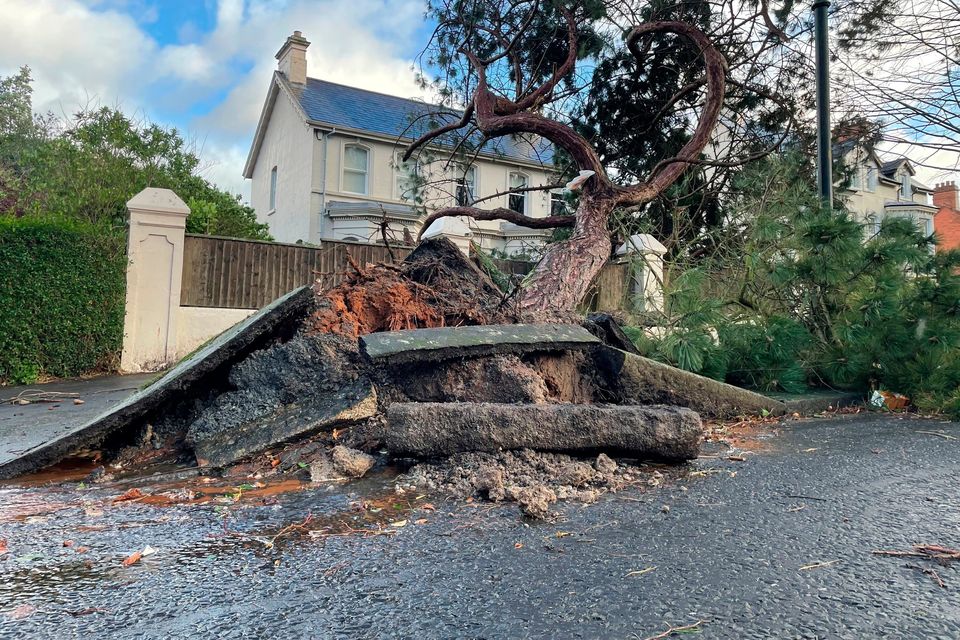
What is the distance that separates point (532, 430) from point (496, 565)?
1233mm

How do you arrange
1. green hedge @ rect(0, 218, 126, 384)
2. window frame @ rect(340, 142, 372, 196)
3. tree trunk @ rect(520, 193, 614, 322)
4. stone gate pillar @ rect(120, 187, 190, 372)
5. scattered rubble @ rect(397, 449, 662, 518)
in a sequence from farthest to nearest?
window frame @ rect(340, 142, 372, 196) → stone gate pillar @ rect(120, 187, 190, 372) → green hedge @ rect(0, 218, 126, 384) → tree trunk @ rect(520, 193, 614, 322) → scattered rubble @ rect(397, 449, 662, 518)

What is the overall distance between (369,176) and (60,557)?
2091 centimetres

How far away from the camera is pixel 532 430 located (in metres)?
3.18

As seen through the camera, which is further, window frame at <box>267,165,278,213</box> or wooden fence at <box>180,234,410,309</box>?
window frame at <box>267,165,278,213</box>

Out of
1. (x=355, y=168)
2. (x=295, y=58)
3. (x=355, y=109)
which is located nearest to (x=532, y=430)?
(x=355, y=168)

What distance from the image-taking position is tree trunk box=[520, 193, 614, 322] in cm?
550

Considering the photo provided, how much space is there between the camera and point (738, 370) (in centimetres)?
582

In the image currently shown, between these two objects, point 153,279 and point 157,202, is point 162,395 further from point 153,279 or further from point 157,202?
point 157,202

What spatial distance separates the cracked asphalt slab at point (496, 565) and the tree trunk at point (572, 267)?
104 inches

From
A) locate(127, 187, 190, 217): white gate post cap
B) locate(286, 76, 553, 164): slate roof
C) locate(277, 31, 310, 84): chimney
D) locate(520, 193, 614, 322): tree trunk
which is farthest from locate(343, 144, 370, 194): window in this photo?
locate(520, 193, 614, 322): tree trunk

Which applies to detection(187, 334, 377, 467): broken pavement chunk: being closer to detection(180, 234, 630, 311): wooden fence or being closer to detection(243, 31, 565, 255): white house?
detection(180, 234, 630, 311): wooden fence

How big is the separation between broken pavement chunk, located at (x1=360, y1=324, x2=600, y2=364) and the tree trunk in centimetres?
68

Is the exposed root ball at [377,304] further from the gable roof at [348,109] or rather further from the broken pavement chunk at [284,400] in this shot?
the gable roof at [348,109]

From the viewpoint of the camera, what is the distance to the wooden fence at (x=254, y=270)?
412 inches
